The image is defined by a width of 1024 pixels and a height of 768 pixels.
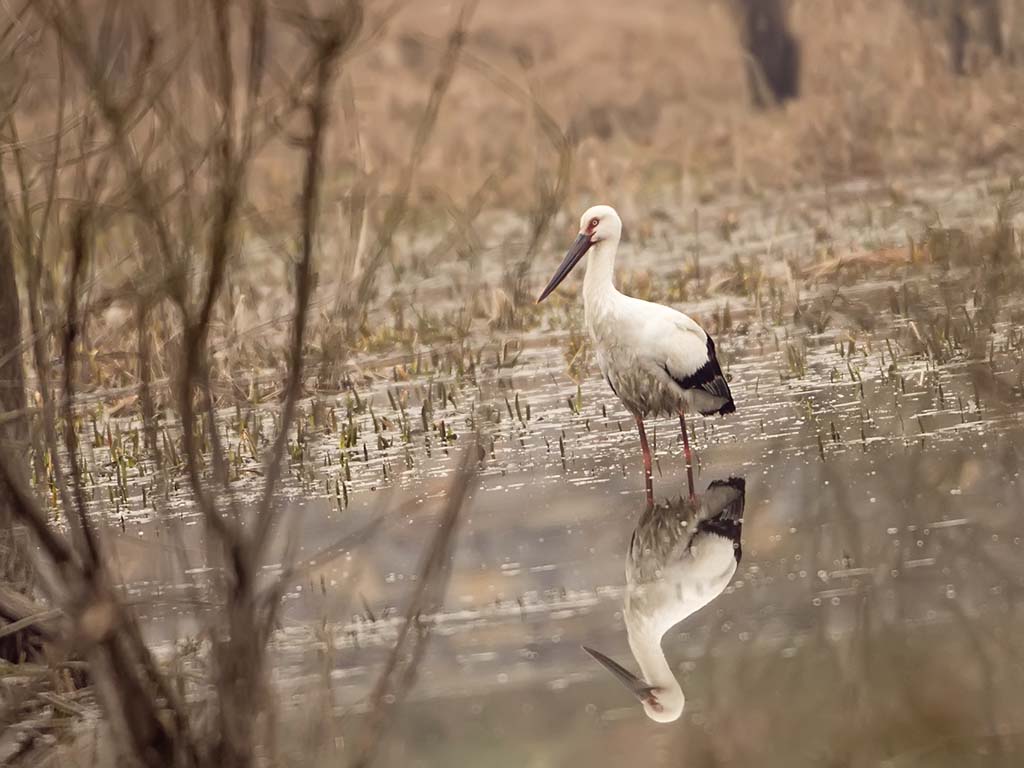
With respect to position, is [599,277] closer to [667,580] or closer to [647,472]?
[647,472]

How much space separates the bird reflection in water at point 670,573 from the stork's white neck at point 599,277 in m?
1.11

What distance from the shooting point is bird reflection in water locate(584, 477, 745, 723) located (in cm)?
454

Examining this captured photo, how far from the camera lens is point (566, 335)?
1049 cm

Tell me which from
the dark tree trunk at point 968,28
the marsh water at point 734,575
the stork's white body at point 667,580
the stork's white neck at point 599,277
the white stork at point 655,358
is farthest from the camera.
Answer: the dark tree trunk at point 968,28

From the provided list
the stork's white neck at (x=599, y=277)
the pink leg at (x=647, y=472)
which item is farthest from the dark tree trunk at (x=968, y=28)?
the pink leg at (x=647, y=472)

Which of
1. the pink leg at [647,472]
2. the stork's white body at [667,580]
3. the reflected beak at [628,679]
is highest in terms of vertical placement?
the pink leg at [647,472]

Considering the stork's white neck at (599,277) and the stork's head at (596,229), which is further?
the stork's head at (596,229)

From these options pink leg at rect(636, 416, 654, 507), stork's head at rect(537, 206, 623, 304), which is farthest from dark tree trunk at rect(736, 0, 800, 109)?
pink leg at rect(636, 416, 654, 507)

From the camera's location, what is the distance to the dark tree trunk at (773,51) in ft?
61.1

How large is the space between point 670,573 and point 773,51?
45.5 feet

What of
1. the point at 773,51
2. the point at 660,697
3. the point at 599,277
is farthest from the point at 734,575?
the point at 773,51

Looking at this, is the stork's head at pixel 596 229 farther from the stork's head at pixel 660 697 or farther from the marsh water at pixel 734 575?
the stork's head at pixel 660 697

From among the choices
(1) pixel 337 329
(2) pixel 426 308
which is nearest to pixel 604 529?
(1) pixel 337 329

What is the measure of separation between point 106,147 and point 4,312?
8.93 feet
